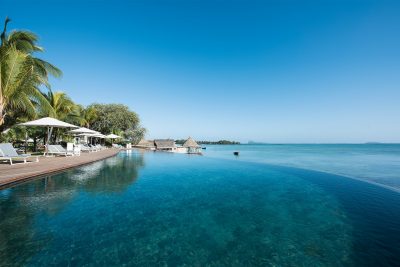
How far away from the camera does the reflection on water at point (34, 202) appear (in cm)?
366

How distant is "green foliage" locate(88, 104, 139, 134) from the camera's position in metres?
36.9

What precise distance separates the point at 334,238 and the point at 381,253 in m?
0.85

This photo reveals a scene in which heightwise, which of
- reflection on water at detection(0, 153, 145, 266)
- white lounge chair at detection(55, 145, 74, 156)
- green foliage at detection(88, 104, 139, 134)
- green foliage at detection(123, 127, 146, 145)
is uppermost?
green foliage at detection(88, 104, 139, 134)

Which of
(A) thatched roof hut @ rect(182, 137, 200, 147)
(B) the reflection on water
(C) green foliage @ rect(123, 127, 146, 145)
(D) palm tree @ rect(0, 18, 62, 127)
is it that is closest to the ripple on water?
(B) the reflection on water

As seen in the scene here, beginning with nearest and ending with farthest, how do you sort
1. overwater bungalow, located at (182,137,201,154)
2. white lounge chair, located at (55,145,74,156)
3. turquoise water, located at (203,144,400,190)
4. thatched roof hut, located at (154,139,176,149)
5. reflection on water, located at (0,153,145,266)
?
1. reflection on water, located at (0,153,145,266)
2. turquoise water, located at (203,144,400,190)
3. white lounge chair, located at (55,145,74,156)
4. overwater bungalow, located at (182,137,201,154)
5. thatched roof hut, located at (154,139,176,149)

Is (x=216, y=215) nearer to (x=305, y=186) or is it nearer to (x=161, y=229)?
(x=161, y=229)

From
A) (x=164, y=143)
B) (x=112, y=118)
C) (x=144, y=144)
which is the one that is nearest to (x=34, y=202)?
(x=112, y=118)

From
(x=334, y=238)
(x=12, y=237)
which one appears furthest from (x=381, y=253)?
(x=12, y=237)

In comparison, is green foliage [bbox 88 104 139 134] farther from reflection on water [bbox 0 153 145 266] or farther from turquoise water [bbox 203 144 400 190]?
reflection on water [bbox 0 153 145 266]

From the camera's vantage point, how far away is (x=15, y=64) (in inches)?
385

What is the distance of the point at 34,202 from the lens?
582 cm

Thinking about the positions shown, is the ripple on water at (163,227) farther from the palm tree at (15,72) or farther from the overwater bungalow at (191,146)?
the overwater bungalow at (191,146)

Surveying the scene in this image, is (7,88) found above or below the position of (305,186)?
above

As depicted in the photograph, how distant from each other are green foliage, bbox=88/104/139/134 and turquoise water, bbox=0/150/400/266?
3007 centimetres
